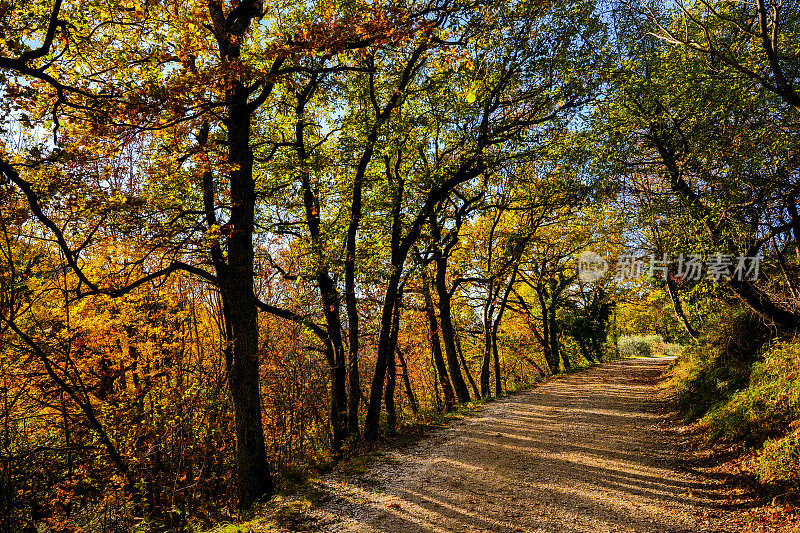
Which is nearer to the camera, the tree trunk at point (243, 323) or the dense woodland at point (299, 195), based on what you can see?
the dense woodland at point (299, 195)

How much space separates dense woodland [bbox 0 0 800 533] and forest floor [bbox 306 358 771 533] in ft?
3.85

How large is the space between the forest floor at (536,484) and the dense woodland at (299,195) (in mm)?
1172

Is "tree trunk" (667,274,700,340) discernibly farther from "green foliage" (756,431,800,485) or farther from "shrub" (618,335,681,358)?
"shrub" (618,335,681,358)

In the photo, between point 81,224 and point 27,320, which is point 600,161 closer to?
point 81,224

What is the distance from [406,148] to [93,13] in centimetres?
688

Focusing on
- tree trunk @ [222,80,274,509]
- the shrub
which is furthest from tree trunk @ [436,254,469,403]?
the shrub

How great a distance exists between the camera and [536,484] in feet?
21.9

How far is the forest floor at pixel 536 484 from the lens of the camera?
5.42m

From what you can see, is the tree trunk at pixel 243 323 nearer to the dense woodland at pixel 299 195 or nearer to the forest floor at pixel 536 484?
the dense woodland at pixel 299 195

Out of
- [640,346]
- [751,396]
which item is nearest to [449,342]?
[751,396]

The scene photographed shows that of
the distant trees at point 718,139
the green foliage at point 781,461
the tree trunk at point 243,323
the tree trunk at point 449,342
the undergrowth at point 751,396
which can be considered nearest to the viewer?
the green foliage at point 781,461

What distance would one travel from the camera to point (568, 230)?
20.5 metres

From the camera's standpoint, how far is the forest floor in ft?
17.8

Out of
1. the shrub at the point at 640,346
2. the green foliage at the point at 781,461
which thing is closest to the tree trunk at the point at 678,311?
the green foliage at the point at 781,461
